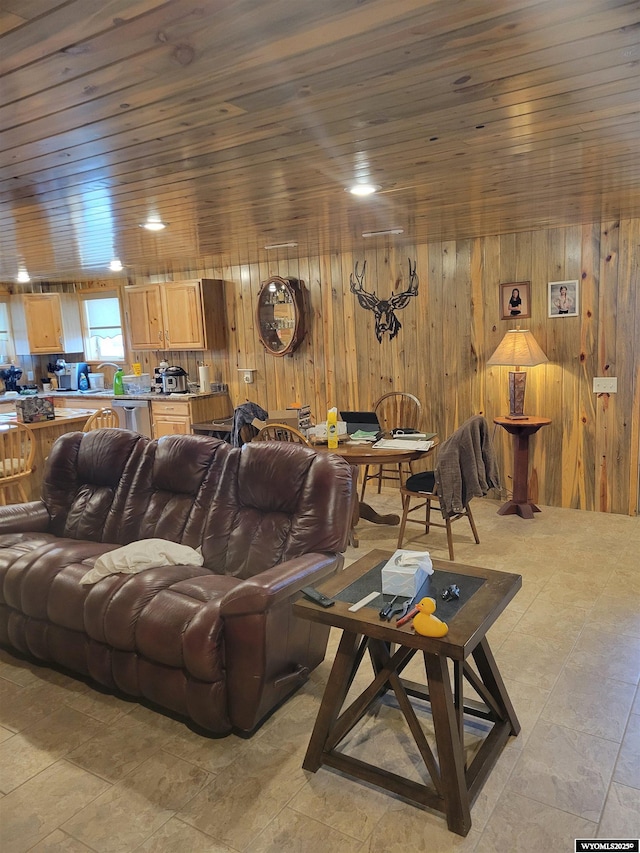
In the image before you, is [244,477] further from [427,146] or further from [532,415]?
[532,415]

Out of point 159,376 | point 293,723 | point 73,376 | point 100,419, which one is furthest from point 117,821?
point 73,376

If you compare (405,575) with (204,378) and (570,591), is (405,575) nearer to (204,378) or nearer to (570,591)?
(570,591)

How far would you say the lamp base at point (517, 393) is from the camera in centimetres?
480

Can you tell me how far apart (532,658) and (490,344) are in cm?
296

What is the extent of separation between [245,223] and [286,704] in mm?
2962

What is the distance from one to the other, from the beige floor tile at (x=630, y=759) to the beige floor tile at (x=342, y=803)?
32.0 inches

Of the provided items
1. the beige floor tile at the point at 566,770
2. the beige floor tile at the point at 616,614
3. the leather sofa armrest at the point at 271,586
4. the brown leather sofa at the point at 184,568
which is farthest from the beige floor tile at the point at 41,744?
the beige floor tile at the point at 616,614

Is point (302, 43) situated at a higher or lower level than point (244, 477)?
higher

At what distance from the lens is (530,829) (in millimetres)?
1859

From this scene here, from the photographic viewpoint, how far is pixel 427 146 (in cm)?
247

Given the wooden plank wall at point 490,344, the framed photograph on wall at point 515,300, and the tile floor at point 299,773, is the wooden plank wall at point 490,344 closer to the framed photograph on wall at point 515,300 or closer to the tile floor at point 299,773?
the framed photograph on wall at point 515,300

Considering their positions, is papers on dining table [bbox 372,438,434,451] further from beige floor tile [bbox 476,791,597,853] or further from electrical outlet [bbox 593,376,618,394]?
beige floor tile [bbox 476,791,597,853]

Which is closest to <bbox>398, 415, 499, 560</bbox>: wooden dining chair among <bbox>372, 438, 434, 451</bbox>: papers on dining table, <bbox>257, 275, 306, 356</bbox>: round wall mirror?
<bbox>372, 438, 434, 451</bbox>: papers on dining table

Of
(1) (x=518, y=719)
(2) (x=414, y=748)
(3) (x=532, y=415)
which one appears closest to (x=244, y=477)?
(2) (x=414, y=748)
